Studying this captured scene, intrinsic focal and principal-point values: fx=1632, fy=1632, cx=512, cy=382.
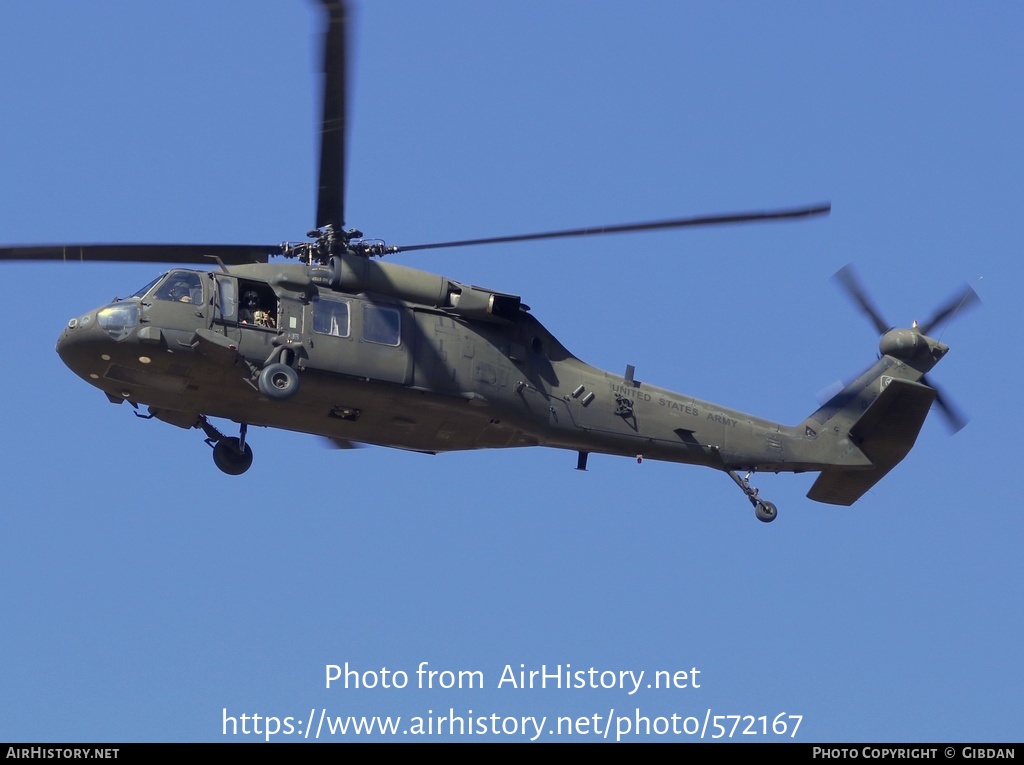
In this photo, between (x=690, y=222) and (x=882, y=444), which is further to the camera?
(x=882, y=444)

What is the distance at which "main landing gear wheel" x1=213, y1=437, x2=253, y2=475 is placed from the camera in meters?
25.5

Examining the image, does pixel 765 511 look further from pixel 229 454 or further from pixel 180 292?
pixel 180 292

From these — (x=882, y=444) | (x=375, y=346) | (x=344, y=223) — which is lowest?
(x=882, y=444)

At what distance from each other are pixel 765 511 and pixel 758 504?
0.54ft

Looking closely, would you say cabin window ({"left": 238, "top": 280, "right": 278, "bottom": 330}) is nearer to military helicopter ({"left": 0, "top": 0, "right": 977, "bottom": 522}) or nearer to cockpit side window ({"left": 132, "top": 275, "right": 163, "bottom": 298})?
military helicopter ({"left": 0, "top": 0, "right": 977, "bottom": 522})

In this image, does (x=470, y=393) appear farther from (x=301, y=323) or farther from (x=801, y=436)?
(x=801, y=436)

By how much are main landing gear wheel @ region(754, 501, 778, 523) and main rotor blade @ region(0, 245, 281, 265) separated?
9.18 metres

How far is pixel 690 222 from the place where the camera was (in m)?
23.7

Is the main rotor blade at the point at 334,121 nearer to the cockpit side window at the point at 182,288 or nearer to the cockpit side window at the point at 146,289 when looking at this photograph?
the cockpit side window at the point at 182,288
